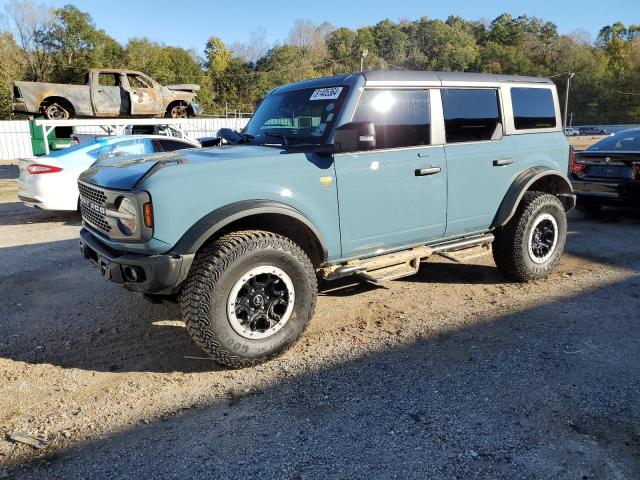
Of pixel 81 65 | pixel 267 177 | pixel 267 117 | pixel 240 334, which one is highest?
pixel 81 65

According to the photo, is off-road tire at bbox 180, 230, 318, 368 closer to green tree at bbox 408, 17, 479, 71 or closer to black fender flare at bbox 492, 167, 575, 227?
black fender flare at bbox 492, 167, 575, 227

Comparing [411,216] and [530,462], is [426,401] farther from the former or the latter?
[411,216]

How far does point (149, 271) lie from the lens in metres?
3.21

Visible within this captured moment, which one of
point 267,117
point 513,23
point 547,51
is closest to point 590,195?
point 267,117

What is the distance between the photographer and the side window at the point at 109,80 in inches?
613

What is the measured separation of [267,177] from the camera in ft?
11.7

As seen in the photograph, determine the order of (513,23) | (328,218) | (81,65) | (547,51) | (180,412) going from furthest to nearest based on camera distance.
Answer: (513,23) < (547,51) < (81,65) < (328,218) < (180,412)

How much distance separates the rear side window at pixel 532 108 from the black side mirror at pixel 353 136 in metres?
2.17

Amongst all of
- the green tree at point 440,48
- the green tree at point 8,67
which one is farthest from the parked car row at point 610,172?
the green tree at point 440,48

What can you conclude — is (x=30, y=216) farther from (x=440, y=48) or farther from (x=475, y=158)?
(x=440, y=48)

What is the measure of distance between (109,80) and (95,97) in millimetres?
1737

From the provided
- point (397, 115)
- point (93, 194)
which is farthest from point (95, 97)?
point (397, 115)

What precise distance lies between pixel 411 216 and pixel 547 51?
122870mm

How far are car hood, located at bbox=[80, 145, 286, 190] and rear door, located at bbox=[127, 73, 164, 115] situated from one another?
12.7 meters
